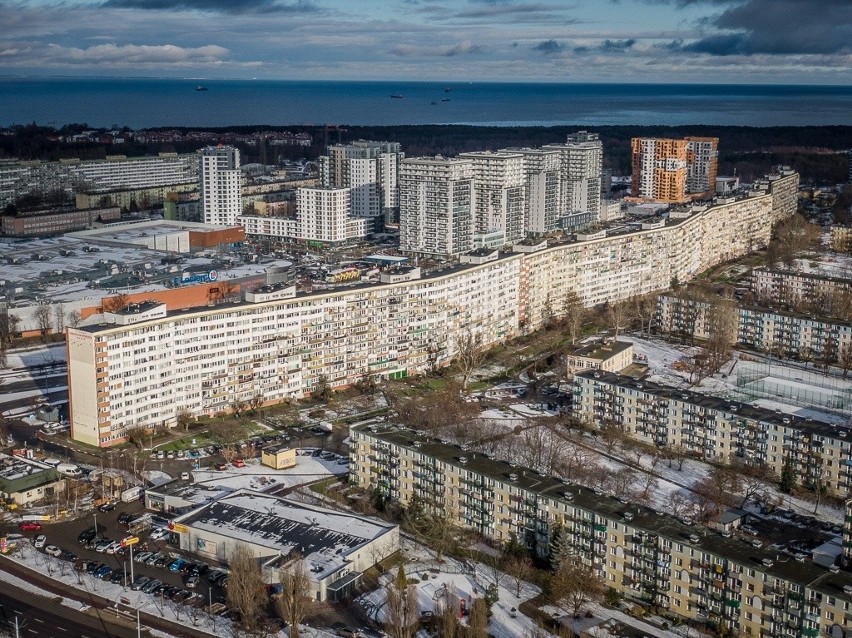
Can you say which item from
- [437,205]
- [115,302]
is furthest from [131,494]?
[437,205]

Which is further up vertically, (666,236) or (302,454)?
(666,236)

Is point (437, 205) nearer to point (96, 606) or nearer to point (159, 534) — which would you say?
point (159, 534)

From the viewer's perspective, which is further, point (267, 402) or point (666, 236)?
point (666, 236)

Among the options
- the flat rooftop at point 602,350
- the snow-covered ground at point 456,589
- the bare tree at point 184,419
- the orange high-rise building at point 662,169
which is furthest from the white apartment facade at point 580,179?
the snow-covered ground at point 456,589

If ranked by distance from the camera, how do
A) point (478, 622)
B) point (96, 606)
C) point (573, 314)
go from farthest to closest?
point (573, 314), point (96, 606), point (478, 622)

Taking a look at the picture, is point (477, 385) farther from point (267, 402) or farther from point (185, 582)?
point (185, 582)

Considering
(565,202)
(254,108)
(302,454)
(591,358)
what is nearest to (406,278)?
(591,358)
